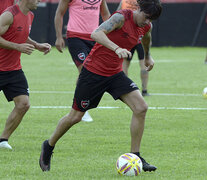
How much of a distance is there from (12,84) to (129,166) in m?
2.23

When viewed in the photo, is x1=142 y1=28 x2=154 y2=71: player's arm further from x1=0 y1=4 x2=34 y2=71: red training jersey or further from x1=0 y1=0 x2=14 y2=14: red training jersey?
x1=0 y1=0 x2=14 y2=14: red training jersey

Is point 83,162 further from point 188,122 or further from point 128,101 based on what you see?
point 188,122

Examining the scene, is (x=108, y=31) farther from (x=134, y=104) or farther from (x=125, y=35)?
(x=134, y=104)

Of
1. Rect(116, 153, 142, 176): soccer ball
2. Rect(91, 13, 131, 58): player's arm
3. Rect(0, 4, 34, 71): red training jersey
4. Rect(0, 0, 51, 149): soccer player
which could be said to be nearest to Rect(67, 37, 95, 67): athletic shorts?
Rect(0, 0, 51, 149): soccer player

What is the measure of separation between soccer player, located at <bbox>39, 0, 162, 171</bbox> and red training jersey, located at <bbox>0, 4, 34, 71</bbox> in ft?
4.08

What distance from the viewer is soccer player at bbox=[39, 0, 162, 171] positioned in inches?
254

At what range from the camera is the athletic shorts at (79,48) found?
943cm

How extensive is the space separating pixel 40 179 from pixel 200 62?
1856 cm

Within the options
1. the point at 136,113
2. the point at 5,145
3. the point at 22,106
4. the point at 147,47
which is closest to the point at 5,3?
the point at 22,106

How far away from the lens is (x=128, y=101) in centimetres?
657

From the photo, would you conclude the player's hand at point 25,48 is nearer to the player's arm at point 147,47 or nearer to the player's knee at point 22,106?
the player's knee at point 22,106

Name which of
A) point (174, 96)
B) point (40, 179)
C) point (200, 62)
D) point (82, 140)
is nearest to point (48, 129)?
point (82, 140)

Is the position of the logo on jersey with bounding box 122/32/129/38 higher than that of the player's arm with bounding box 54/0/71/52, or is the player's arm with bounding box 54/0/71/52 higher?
the logo on jersey with bounding box 122/32/129/38

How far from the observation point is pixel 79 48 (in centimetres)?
948
